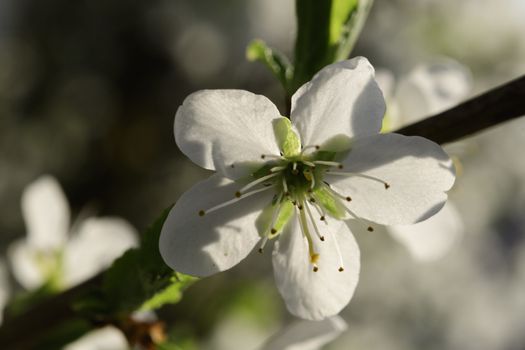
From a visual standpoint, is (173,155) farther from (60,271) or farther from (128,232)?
(60,271)

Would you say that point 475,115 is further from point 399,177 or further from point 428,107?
point 428,107

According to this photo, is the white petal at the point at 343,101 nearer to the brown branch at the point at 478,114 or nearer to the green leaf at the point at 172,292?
the brown branch at the point at 478,114

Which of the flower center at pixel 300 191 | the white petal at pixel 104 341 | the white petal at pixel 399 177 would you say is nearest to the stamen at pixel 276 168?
the flower center at pixel 300 191

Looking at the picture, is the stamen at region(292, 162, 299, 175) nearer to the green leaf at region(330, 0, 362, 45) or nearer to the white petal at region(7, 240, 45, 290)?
the green leaf at region(330, 0, 362, 45)

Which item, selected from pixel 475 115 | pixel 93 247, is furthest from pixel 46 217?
pixel 475 115

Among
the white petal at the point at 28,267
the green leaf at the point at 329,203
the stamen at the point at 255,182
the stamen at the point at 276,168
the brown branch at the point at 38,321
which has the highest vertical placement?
the stamen at the point at 255,182

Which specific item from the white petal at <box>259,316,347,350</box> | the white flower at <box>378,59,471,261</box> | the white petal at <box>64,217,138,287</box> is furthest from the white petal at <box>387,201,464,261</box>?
the white petal at <box>64,217,138,287</box>
